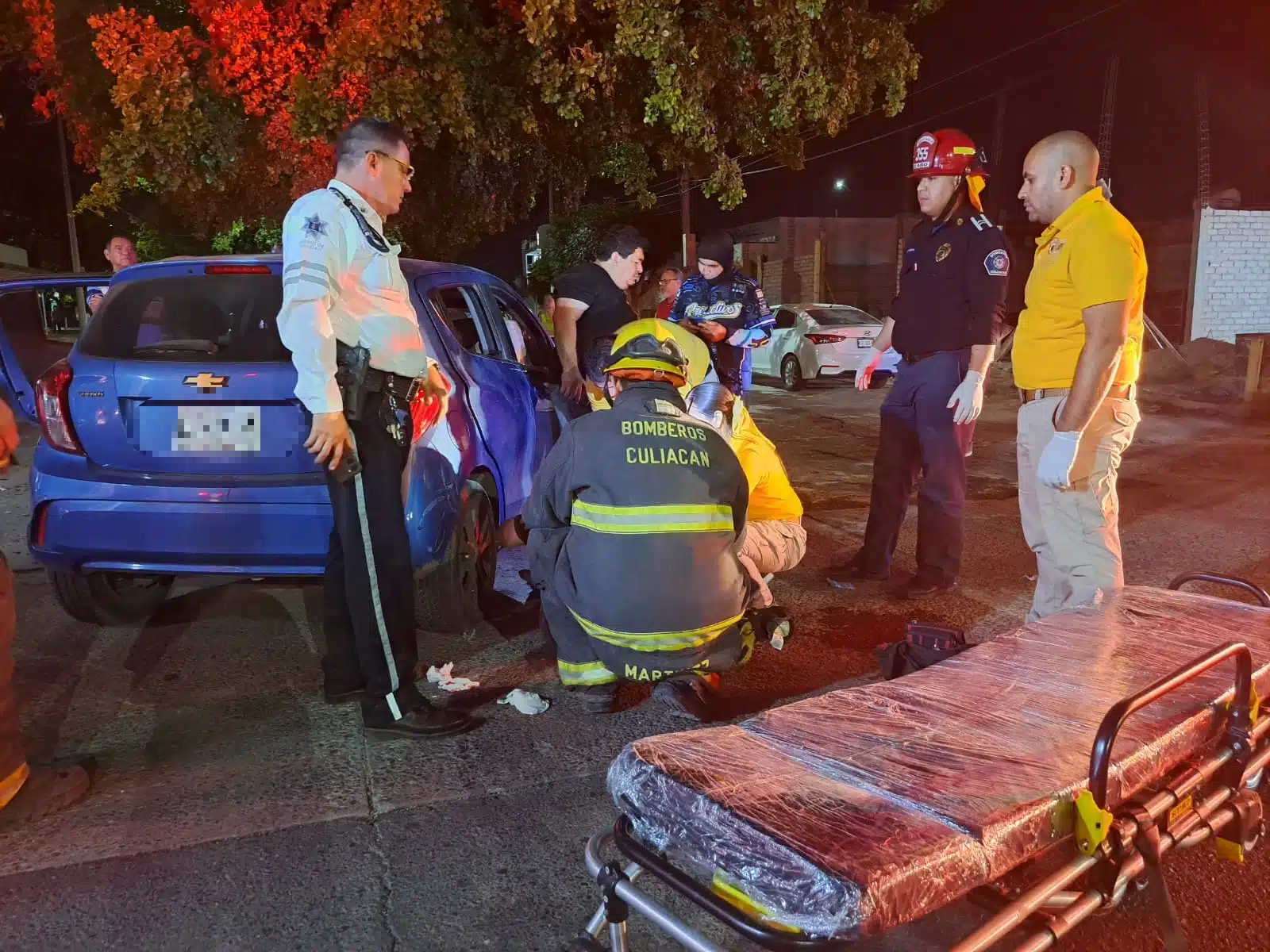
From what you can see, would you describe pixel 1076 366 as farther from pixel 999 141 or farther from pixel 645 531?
pixel 999 141

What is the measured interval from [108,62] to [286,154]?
1.71 metres

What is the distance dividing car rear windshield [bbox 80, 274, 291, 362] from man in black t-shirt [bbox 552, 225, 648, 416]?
1.64 meters

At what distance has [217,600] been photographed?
460 centimetres

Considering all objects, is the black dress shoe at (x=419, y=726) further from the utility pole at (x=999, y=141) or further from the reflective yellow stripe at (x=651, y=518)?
the utility pole at (x=999, y=141)

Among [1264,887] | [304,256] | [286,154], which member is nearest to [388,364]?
[304,256]

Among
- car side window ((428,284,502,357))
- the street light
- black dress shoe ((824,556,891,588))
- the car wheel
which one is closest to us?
car side window ((428,284,502,357))

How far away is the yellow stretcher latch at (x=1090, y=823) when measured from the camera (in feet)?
5.52

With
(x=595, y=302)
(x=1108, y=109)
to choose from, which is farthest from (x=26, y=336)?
(x=1108, y=109)

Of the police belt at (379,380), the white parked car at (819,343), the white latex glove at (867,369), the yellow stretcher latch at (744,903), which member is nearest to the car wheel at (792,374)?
the white parked car at (819,343)

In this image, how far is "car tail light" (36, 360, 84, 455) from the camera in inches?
141

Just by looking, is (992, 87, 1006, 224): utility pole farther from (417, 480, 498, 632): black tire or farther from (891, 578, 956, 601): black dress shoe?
(417, 480, 498, 632): black tire

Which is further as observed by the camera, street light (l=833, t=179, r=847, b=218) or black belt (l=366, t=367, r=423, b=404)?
street light (l=833, t=179, r=847, b=218)

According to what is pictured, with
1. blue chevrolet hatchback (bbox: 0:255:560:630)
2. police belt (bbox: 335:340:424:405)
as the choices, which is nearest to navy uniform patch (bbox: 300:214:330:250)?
police belt (bbox: 335:340:424:405)

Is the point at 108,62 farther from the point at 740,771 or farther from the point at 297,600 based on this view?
the point at 740,771
